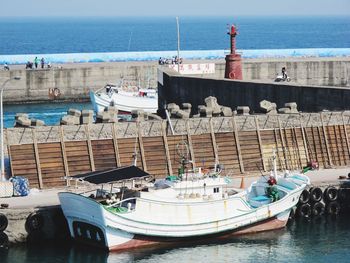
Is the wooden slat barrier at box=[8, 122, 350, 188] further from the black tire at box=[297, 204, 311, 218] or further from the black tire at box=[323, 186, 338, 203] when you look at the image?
the black tire at box=[323, 186, 338, 203]

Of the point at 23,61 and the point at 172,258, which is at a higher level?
the point at 23,61

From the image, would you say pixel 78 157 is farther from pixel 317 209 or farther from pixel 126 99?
pixel 126 99

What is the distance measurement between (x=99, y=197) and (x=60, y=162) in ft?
17.8

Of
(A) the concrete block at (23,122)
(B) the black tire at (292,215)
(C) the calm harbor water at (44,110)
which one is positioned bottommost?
(B) the black tire at (292,215)

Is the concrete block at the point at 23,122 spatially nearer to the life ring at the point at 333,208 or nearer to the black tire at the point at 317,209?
the black tire at the point at 317,209

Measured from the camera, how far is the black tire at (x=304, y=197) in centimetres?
4418

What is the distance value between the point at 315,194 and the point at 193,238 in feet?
22.0

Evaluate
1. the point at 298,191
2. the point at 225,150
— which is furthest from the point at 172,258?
the point at 225,150

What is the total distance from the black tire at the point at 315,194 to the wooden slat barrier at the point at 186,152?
13.9 ft

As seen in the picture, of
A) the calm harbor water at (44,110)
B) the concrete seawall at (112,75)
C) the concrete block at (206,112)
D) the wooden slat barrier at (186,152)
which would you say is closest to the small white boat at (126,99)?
the calm harbor water at (44,110)

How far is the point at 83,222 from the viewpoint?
39.3m

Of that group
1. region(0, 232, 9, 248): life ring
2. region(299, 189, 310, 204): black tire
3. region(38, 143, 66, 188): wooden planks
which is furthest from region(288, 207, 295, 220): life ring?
region(0, 232, 9, 248): life ring

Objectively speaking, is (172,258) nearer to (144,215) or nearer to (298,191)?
(144,215)

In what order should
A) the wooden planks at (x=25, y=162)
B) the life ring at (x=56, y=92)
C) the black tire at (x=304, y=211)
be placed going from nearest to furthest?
the wooden planks at (x=25, y=162)
the black tire at (x=304, y=211)
the life ring at (x=56, y=92)
